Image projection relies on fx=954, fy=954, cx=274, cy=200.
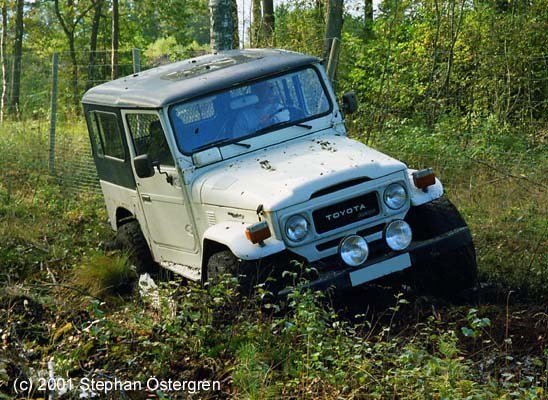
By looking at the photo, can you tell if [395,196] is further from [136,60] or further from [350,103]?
[136,60]

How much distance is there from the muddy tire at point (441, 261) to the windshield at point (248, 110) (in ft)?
4.60

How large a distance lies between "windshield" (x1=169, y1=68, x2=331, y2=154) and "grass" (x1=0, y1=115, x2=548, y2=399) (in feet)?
4.67

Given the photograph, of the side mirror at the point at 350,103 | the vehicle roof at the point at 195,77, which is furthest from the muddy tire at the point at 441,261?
the vehicle roof at the point at 195,77

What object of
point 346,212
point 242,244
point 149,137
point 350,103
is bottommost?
point 242,244

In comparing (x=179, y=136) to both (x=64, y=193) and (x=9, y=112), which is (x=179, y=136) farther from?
(x=9, y=112)

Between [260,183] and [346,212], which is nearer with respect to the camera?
[346,212]

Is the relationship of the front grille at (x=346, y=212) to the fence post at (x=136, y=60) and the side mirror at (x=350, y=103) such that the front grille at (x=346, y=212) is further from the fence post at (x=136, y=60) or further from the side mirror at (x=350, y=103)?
the fence post at (x=136, y=60)

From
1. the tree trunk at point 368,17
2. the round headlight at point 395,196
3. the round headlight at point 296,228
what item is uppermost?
the round headlight at point 395,196

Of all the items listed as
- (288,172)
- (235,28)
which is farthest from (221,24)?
(288,172)

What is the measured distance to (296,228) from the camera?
6.65 metres

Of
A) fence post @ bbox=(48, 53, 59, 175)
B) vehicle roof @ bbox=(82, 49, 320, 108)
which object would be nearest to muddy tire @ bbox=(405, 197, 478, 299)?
vehicle roof @ bbox=(82, 49, 320, 108)

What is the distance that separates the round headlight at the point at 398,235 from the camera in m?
6.82

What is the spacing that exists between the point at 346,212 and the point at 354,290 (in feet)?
2.33

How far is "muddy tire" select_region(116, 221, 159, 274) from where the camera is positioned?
884cm
